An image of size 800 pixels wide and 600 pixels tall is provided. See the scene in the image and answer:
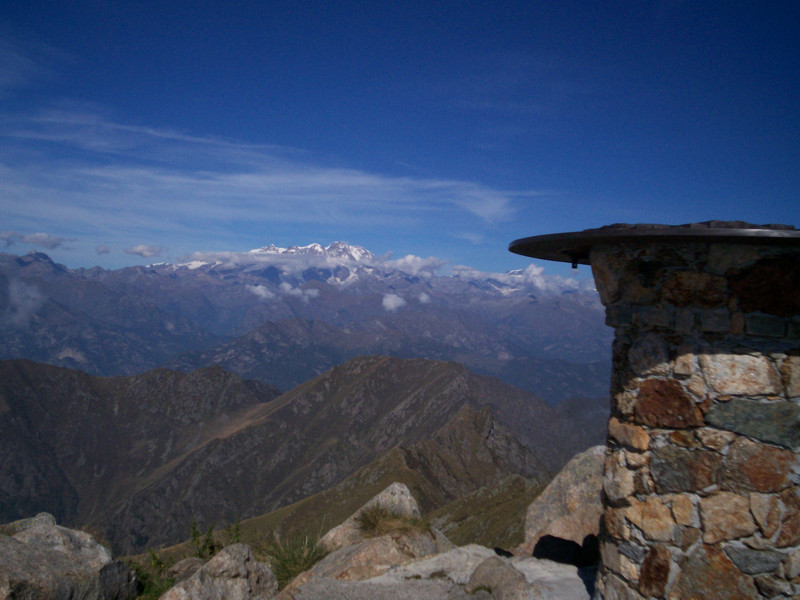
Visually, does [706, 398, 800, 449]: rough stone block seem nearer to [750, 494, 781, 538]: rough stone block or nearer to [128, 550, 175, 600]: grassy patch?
[750, 494, 781, 538]: rough stone block

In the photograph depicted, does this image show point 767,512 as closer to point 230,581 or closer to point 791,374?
point 791,374

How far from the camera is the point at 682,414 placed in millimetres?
5988

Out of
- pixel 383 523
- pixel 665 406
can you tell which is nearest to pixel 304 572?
pixel 383 523

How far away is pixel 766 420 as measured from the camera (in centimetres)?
562

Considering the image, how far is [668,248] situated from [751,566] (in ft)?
12.4

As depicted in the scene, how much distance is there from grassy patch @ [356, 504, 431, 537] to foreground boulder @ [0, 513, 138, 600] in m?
5.02

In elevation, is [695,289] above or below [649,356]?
above

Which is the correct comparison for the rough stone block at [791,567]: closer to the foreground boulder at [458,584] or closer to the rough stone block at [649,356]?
the rough stone block at [649,356]

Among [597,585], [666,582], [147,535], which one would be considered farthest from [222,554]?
[147,535]

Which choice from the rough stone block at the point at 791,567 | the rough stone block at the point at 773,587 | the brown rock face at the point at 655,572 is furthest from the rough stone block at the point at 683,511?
the rough stone block at the point at 791,567

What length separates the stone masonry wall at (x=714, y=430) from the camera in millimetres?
5609

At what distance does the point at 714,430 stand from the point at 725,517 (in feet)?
3.31

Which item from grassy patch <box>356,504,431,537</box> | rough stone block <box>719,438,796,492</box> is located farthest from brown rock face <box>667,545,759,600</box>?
grassy patch <box>356,504,431,537</box>

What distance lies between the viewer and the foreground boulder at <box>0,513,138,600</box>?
772 centimetres
